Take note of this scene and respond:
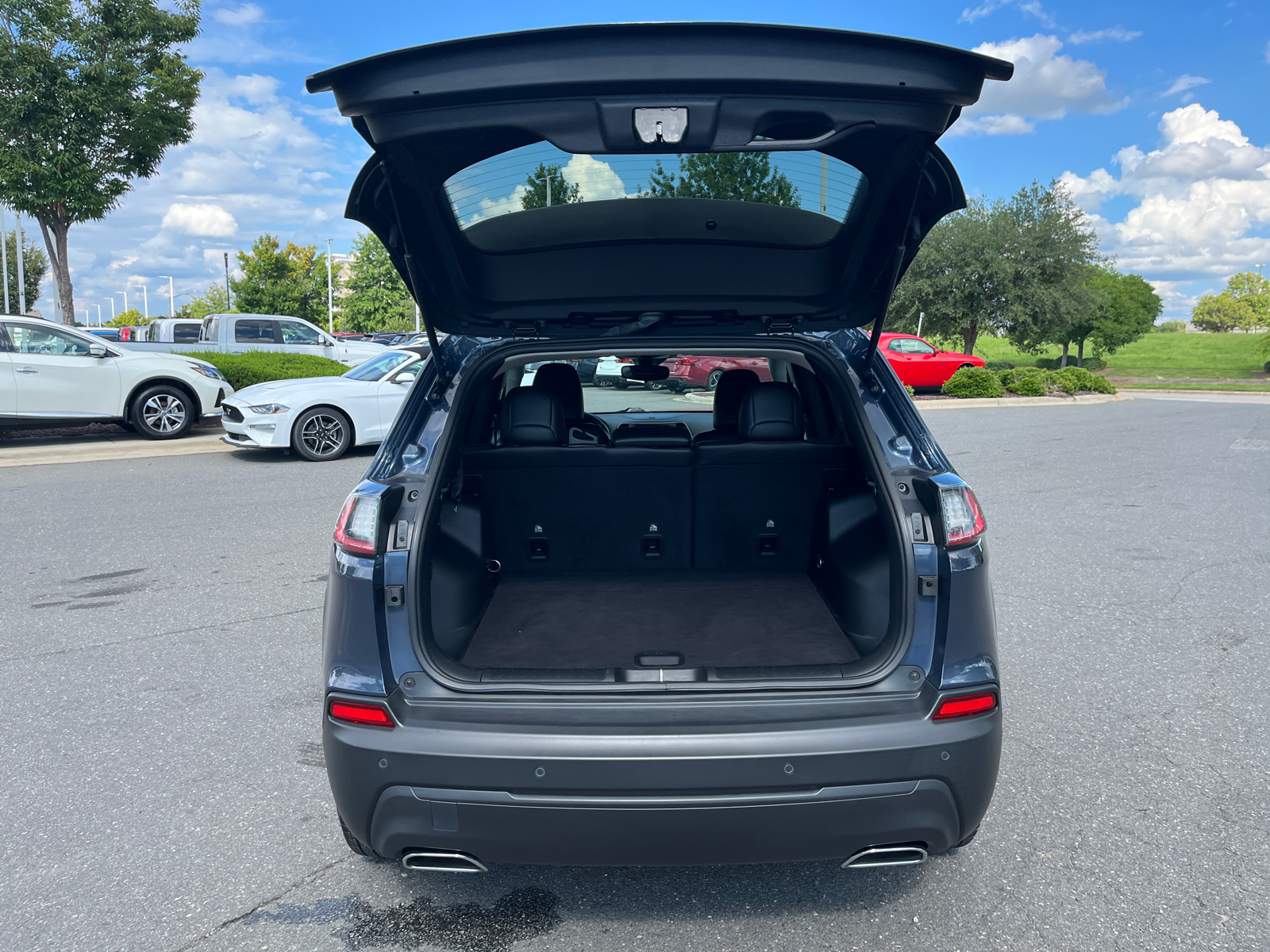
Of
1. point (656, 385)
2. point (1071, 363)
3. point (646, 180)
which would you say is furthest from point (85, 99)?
point (1071, 363)

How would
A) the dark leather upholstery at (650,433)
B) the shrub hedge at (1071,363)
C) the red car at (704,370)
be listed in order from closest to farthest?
A: 1. the dark leather upholstery at (650,433)
2. the red car at (704,370)
3. the shrub hedge at (1071,363)

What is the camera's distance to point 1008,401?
2238cm

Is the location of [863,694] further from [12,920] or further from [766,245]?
[12,920]

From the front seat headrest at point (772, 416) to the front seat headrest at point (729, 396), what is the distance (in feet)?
1.62

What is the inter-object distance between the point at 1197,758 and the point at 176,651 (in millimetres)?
4565

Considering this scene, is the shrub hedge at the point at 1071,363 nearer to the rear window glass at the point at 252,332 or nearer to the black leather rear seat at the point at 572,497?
the rear window glass at the point at 252,332

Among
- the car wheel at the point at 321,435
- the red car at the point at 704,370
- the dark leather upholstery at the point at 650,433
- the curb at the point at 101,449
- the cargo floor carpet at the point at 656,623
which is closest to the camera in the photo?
the cargo floor carpet at the point at 656,623

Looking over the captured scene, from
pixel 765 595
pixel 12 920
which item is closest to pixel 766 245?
pixel 765 595

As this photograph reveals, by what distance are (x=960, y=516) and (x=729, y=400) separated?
85.2 inches

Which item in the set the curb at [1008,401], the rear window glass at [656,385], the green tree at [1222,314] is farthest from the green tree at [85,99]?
the green tree at [1222,314]

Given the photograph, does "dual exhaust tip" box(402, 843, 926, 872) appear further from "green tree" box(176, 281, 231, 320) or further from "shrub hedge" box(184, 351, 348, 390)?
"green tree" box(176, 281, 231, 320)

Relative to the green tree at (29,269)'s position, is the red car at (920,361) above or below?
below

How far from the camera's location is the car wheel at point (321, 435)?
10344mm

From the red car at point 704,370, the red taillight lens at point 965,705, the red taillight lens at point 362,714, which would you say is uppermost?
the red car at point 704,370
